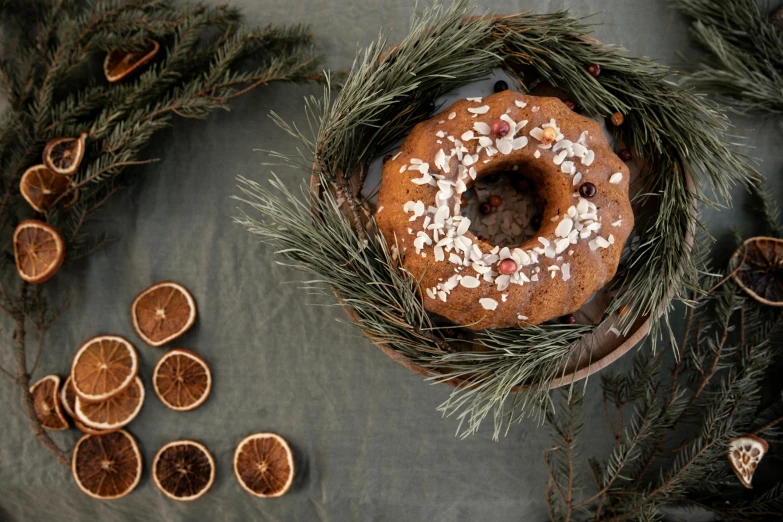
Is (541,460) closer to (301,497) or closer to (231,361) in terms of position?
(301,497)

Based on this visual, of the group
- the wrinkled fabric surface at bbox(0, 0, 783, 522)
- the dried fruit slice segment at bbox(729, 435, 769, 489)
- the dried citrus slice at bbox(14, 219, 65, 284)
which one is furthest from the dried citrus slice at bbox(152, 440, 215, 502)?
the dried fruit slice segment at bbox(729, 435, 769, 489)

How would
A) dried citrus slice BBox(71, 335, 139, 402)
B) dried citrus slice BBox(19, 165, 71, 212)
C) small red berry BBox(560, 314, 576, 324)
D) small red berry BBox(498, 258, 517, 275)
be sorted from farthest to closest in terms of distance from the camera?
1. dried citrus slice BBox(71, 335, 139, 402)
2. dried citrus slice BBox(19, 165, 71, 212)
3. small red berry BBox(560, 314, 576, 324)
4. small red berry BBox(498, 258, 517, 275)

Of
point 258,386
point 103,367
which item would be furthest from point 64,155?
point 258,386

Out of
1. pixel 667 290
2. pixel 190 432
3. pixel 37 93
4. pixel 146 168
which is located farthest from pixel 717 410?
pixel 37 93

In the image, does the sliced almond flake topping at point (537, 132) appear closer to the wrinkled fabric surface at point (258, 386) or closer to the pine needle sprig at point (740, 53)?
the pine needle sprig at point (740, 53)

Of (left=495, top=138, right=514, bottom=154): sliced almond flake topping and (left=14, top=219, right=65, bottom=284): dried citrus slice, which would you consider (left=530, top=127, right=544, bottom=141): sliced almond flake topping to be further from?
(left=14, top=219, right=65, bottom=284): dried citrus slice

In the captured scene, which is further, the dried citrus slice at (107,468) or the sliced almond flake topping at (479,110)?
the dried citrus slice at (107,468)


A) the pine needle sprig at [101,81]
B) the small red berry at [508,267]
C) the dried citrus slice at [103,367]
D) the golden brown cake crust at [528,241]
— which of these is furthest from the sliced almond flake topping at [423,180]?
the dried citrus slice at [103,367]
